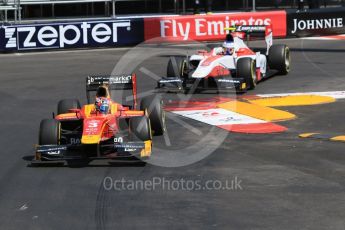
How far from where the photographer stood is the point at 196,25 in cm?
3053

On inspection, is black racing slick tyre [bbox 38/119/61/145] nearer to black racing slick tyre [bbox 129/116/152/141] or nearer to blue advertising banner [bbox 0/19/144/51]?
black racing slick tyre [bbox 129/116/152/141]

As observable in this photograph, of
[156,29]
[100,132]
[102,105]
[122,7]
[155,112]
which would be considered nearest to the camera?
[100,132]

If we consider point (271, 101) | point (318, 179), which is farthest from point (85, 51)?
point (318, 179)

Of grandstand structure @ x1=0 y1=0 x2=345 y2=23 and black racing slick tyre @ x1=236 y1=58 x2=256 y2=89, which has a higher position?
grandstand structure @ x1=0 y1=0 x2=345 y2=23

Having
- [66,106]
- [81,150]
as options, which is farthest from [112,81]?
[81,150]

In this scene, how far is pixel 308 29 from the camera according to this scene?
3152 centimetres

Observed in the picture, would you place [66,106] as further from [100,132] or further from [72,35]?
[72,35]

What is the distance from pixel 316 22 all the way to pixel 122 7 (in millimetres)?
10567

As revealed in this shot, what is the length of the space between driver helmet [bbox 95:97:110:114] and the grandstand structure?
74.6ft

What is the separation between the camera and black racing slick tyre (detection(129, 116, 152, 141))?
38.2ft

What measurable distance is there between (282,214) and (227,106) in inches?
308

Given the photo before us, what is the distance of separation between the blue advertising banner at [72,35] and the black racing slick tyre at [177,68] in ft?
35.6

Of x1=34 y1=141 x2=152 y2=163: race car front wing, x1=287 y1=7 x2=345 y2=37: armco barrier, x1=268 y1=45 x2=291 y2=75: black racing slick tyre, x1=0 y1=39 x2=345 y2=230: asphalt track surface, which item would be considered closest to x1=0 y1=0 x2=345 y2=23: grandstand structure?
x1=287 y1=7 x2=345 y2=37: armco barrier

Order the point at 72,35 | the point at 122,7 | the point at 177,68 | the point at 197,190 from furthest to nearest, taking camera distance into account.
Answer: the point at 122,7 → the point at 72,35 → the point at 177,68 → the point at 197,190
